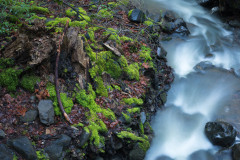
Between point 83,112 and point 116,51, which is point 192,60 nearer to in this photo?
point 116,51

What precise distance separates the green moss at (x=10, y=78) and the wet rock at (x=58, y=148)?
73.0 inches

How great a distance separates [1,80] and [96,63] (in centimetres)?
284

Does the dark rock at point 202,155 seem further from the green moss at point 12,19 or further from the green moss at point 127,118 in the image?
the green moss at point 12,19

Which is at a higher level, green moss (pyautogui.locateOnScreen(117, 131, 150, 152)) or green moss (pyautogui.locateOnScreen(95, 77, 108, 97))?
green moss (pyautogui.locateOnScreen(95, 77, 108, 97))

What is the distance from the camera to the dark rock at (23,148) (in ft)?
12.5

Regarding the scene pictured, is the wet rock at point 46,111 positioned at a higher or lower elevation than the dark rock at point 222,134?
higher

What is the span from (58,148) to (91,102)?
64.6 inches

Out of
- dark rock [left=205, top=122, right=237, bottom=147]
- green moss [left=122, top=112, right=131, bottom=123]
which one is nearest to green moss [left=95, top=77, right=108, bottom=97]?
green moss [left=122, top=112, right=131, bottom=123]

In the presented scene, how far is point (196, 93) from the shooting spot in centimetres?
941

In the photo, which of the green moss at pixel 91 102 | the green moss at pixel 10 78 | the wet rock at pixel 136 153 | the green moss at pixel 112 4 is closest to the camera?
the green moss at pixel 10 78

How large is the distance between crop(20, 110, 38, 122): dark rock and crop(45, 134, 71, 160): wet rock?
826mm

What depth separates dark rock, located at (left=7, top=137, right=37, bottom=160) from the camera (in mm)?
3803

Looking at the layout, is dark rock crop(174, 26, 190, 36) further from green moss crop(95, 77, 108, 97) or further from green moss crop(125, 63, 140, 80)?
green moss crop(95, 77, 108, 97)

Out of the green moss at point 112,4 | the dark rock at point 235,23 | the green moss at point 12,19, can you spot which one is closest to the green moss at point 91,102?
the green moss at point 12,19
